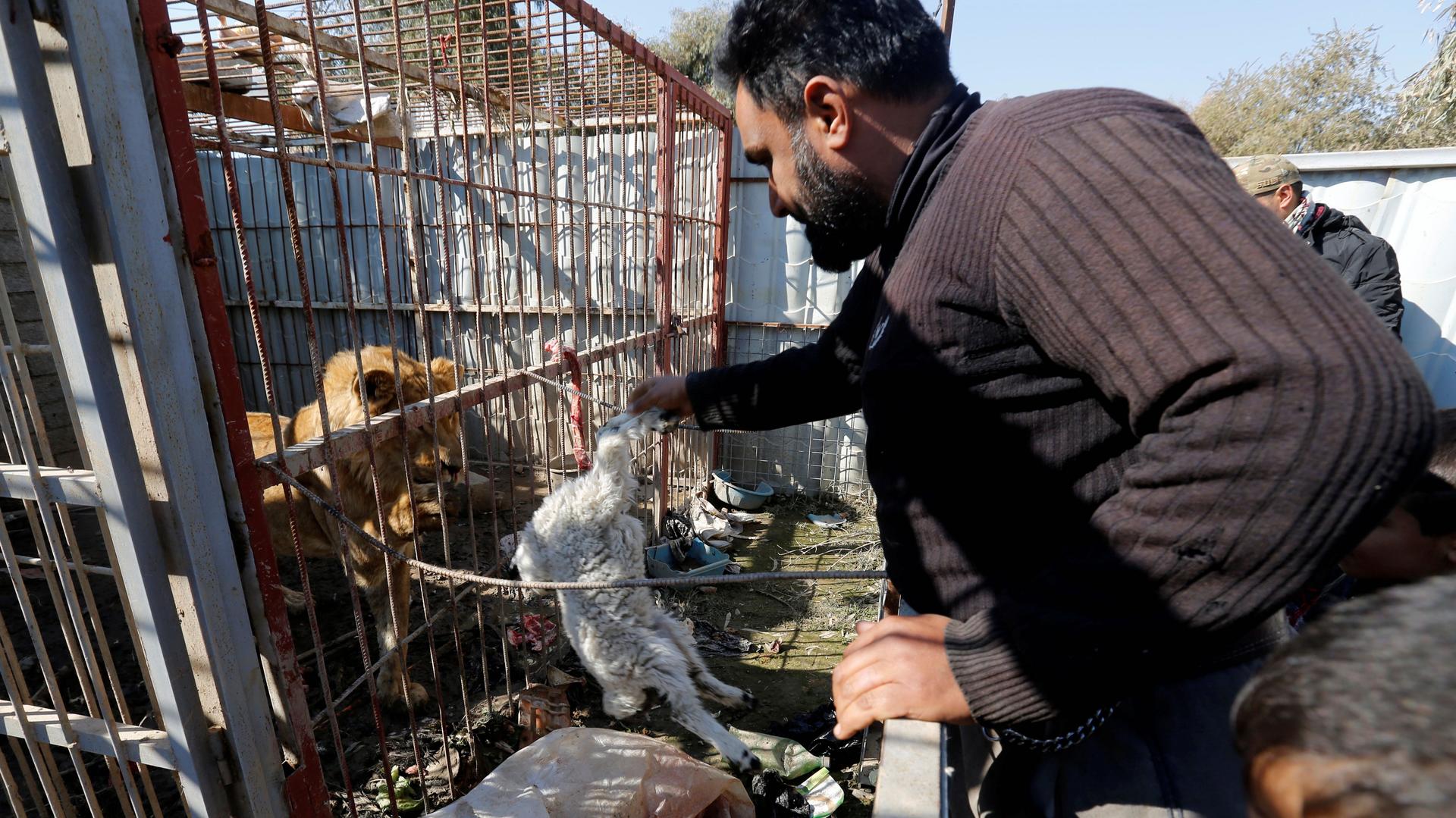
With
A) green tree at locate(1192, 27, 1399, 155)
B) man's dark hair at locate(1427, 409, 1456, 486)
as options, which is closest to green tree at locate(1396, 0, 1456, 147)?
green tree at locate(1192, 27, 1399, 155)

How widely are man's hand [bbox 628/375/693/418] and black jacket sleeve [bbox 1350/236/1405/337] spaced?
5049 millimetres

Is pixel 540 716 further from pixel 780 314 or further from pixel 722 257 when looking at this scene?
pixel 780 314

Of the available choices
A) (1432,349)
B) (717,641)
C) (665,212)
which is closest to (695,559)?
(717,641)

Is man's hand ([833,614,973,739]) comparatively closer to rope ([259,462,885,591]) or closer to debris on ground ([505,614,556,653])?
rope ([259,462,885,591])

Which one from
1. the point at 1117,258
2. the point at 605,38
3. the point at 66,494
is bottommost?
the point at 66,494

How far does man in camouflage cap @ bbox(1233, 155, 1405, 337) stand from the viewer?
429 centimetres

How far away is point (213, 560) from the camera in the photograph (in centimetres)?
179

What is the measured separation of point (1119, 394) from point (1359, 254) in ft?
17.4

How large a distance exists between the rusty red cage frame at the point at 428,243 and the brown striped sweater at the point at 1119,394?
1.88 metres

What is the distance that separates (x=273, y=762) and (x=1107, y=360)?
8.55ft

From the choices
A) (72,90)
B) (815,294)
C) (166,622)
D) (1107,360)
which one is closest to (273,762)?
(166,622)

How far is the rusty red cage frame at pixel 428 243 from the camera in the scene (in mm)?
1996

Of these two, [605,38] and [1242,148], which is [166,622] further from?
[1242,148]

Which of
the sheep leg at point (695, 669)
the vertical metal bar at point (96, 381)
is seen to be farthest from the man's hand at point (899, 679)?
the vertical metal bar at point (96, 381)
